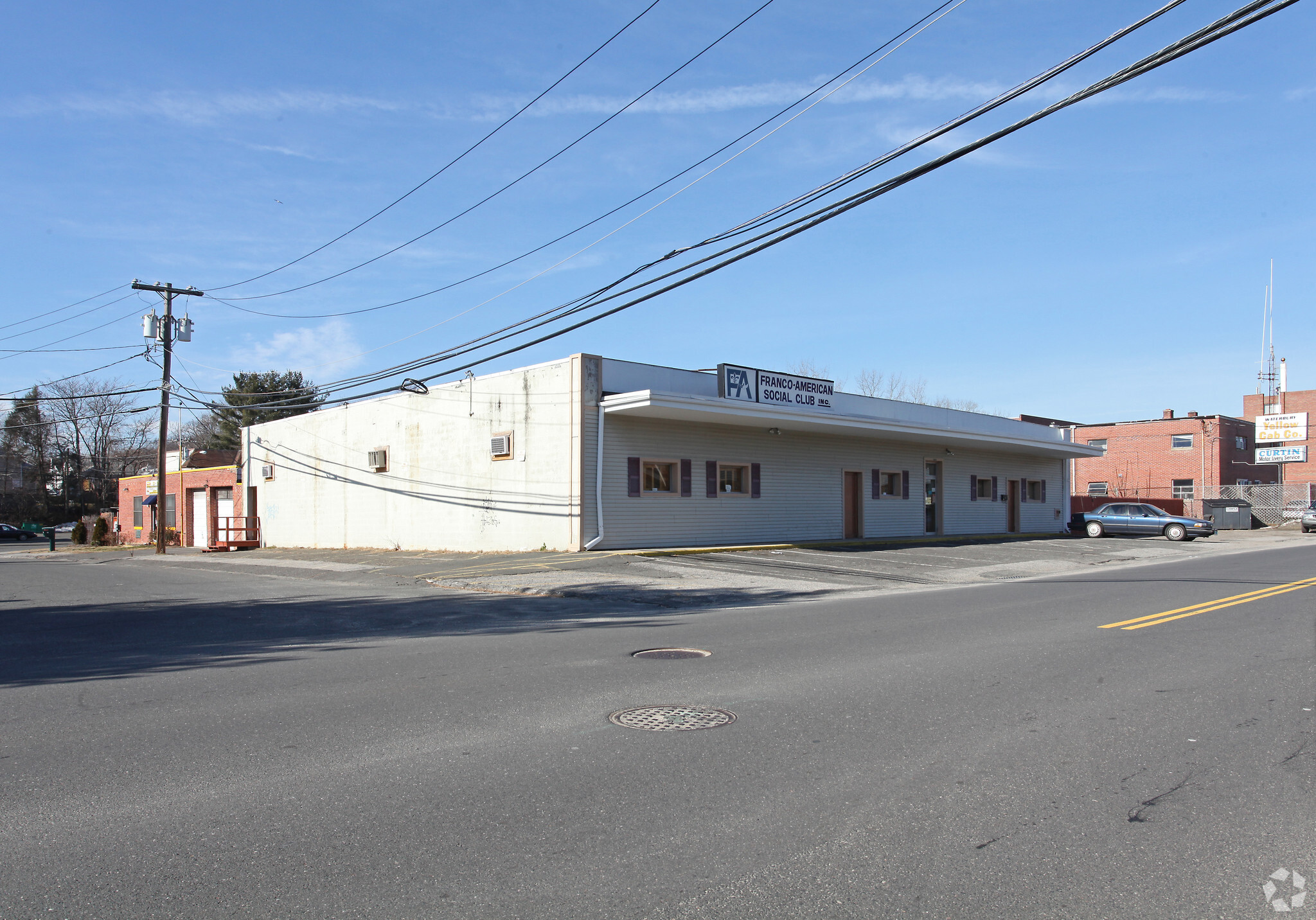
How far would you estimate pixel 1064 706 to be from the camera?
266 inches

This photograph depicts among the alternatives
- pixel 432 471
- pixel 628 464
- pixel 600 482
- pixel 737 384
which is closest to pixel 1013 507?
pixel 737 384

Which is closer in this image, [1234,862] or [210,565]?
[1234,862]

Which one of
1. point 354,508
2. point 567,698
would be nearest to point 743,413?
point 354,508

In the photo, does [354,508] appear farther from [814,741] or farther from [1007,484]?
[814,741]

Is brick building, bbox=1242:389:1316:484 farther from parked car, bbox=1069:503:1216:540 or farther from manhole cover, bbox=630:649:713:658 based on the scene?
manhole cover, bbox=630:649:713:658

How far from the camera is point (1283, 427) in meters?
62.3

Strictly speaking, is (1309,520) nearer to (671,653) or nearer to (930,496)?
(930,496)

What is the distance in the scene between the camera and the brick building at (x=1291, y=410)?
73.8m

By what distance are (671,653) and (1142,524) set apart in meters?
33.4

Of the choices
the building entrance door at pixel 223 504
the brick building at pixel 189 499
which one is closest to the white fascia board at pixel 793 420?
the brick building at pixel 189 499

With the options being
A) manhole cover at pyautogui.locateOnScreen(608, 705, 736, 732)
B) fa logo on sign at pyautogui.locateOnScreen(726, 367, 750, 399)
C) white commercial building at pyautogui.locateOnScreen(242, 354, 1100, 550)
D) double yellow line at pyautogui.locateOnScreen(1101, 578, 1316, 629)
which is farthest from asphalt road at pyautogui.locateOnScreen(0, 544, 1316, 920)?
fa logo on sign at pyautogui.locateOnScreen(726, 367, 750, 399)

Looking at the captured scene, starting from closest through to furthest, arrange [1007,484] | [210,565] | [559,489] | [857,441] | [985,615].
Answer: [985,615] → [559,489] → [210,565] → [857,441] → [1007,484]

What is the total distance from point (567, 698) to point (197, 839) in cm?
321

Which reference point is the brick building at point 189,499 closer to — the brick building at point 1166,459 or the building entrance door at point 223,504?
the building entrance door at point 223,504
